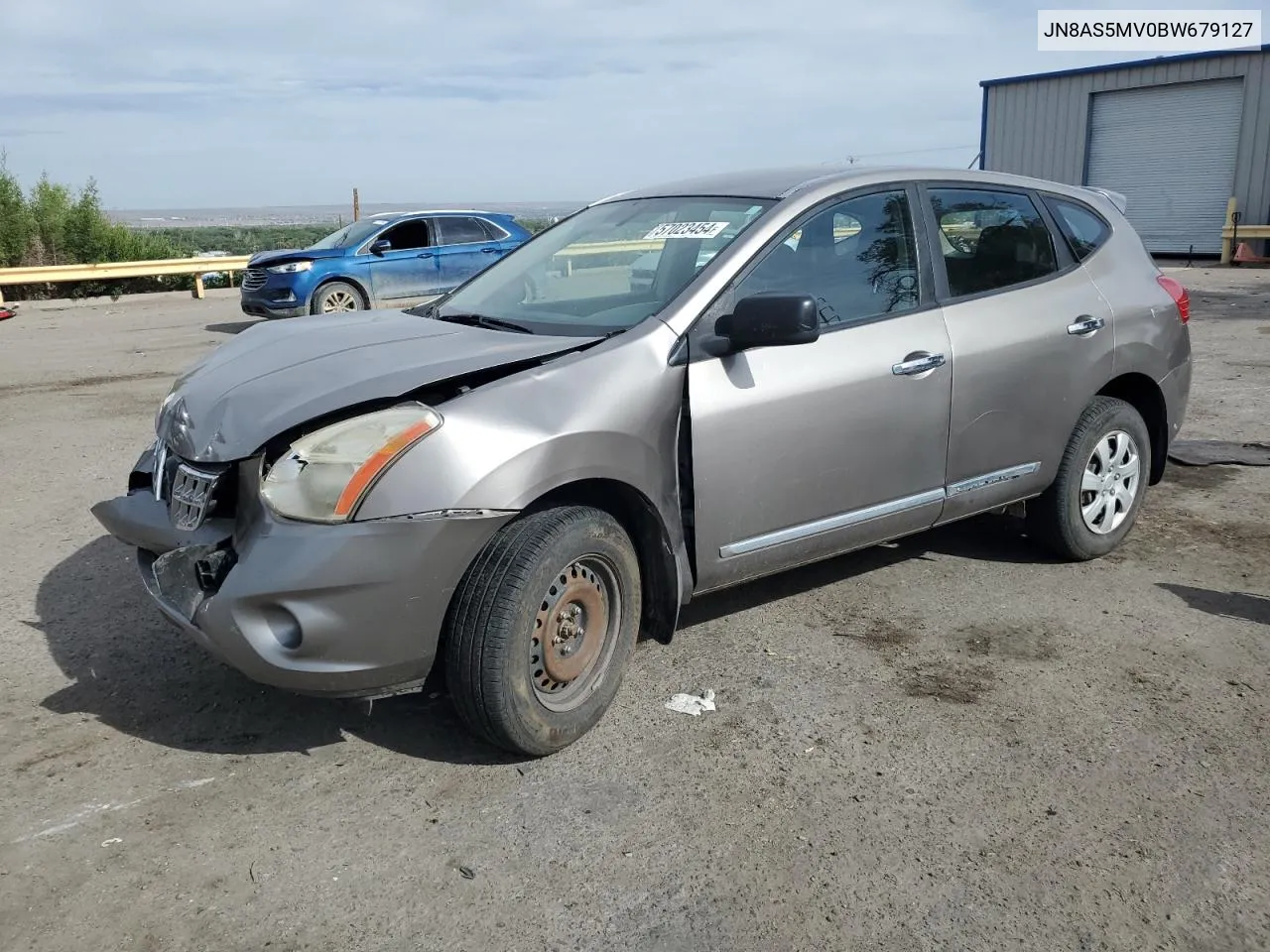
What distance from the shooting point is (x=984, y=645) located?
14.1 feet

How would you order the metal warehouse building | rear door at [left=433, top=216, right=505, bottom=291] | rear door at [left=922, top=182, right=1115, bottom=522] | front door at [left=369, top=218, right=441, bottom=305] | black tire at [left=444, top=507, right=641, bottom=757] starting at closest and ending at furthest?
black tire at [left=444, top=507, right=641, bottom=757]
rear door at [left=922, top=182, right=1115, bottom=522]
front door at [left=369, top=218, right=441, bottom=305]
rear door at [left=433, top=216, right=505, bottom=291]
the metal warehouse building

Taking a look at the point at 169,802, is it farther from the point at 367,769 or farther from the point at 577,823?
the point at 577,823

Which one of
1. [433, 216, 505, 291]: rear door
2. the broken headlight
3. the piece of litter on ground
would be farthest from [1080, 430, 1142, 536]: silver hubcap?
[433, 216, 505, 291]: rear door

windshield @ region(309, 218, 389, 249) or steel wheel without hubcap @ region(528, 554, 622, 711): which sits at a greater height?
windshield @ region(309, 218, 389, 249)

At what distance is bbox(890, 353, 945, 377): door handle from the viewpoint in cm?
418

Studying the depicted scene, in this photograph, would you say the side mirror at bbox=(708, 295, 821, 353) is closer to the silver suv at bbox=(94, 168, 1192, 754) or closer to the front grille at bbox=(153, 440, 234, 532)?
the silver suv at bbox=(94, 168, 1192, 754)

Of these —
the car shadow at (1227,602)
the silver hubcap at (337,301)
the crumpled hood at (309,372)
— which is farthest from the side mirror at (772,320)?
the silver hubcap at (337,301)

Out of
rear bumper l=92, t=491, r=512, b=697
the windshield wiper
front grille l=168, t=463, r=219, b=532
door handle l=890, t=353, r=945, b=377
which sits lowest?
rear bumper l=92, t=491, r=512, b=697

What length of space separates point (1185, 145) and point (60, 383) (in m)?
23.7

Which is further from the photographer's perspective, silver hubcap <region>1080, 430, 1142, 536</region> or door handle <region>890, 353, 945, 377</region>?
silver hubcap <region>1080, 430, 1142, 536</region>

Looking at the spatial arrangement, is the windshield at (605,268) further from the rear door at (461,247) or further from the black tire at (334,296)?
the rear door at (461,247)

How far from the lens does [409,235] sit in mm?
15164

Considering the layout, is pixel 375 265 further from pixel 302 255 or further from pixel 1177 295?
pixel 1177 295

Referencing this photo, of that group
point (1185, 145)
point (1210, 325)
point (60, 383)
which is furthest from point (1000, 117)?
point (60, 383)
